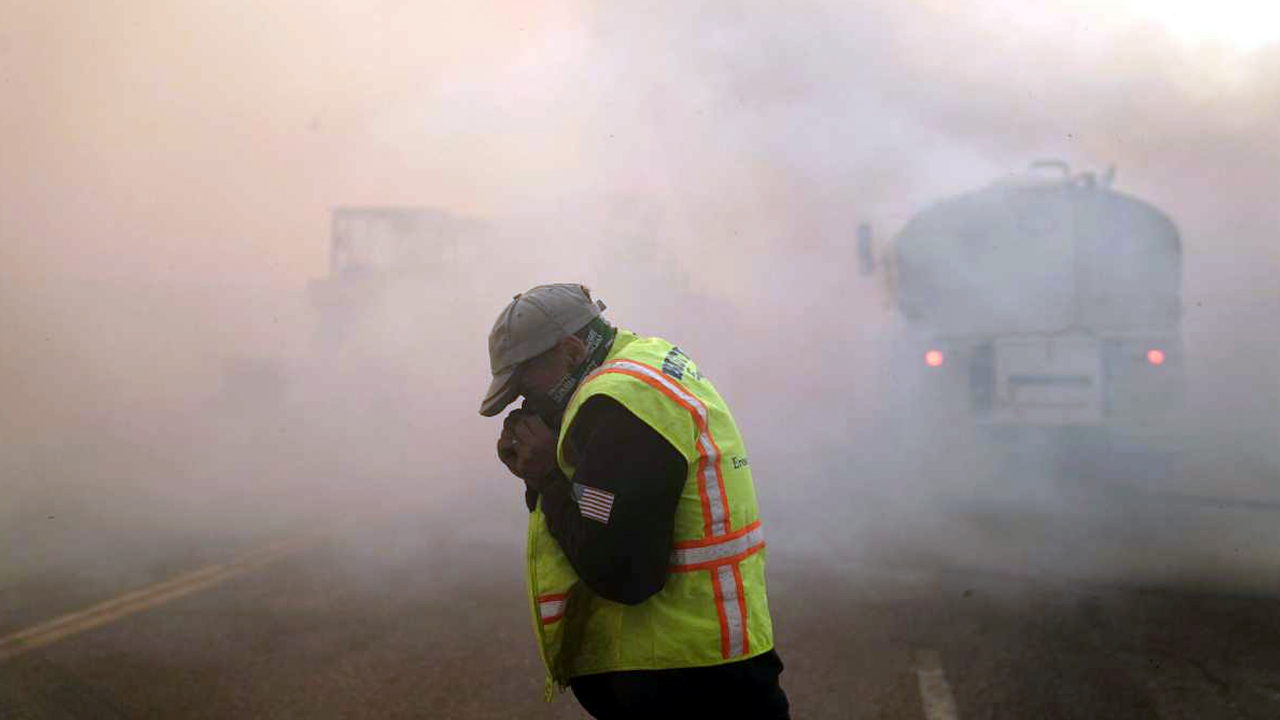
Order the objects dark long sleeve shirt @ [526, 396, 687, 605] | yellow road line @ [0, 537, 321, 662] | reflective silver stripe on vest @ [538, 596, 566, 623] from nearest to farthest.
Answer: dark long sleeve shirt @ [526, 396, 687, 605] → reflective silver stripe on vest @ [538, 596, 566, 623] → yellow road line @ [0, 537, 321, 662]

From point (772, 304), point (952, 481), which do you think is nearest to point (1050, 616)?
point (952, 481)

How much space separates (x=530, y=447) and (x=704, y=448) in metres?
0.27

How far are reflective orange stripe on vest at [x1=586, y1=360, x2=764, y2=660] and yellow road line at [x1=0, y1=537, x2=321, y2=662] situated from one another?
3.19 metres

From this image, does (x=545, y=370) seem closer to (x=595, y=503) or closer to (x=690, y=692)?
(x=595, y=503)

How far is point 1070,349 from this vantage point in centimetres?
619

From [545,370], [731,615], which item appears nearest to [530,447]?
[545,370]

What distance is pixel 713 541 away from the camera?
1523mm

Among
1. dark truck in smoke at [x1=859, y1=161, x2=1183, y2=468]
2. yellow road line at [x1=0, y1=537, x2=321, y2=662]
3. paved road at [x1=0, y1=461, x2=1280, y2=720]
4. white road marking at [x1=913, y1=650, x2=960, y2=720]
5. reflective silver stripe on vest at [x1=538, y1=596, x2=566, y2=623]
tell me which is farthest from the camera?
dark truck in smoke at [x1=859, y1=161, x2=1183, y2=468]

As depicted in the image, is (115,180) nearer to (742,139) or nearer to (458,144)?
(458,144)

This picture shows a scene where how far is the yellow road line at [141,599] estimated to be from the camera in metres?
3.77

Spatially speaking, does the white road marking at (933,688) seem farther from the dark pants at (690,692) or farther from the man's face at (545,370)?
the man's face at (545,370)

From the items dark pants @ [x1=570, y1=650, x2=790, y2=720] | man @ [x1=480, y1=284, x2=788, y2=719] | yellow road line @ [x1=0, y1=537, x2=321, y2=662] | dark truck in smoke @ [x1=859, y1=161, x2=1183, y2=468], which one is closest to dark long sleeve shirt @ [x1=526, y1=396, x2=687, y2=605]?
man @ [x1=480, y1=284, x2=788, y2=719]

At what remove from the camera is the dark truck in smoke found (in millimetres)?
6160

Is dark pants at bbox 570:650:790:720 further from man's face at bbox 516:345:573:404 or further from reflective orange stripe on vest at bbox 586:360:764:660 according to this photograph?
man's face at bbox 516:345:573:404
